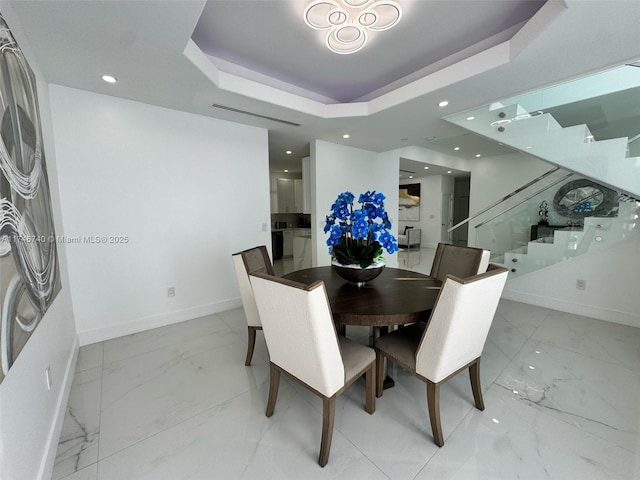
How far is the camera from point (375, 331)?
6.40 ft

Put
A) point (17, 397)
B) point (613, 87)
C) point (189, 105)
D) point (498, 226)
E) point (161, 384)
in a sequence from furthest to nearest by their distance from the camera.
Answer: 1. point (498, 226)
2. point (189, 105)
3. point (613, 87)
4. point (161, 384)
5. point (17, 397)

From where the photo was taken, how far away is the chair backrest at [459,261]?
213 centimetres

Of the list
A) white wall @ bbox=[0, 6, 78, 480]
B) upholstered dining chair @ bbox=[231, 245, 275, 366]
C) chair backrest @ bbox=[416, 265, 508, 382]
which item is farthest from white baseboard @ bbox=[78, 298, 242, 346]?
chair backrest @ bbox=[416, 265, 508, 382]

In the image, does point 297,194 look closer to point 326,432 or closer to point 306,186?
point 306,186

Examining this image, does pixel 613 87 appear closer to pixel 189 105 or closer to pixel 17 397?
pixel 189 105

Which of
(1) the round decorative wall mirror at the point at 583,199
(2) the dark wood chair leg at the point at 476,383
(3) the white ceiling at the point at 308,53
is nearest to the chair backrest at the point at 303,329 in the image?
(2) the dark wood chair leg at the point at 476,383

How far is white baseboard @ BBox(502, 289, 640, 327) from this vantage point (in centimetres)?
276

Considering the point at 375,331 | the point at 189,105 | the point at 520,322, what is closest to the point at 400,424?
the point at 375,331

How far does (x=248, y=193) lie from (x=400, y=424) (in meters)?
2.87

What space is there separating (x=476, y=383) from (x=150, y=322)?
9.92 ft

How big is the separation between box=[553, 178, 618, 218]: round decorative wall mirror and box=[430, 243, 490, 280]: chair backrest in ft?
6.76

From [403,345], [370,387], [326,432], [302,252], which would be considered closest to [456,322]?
[403,345]

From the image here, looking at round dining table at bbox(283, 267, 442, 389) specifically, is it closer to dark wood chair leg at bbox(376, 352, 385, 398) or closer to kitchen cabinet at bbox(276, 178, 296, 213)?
dark wood chair leg at bbox(376, 352, 385, 398)

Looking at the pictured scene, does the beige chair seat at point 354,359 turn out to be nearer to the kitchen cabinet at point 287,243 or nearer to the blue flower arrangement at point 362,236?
the blue flower arrangement at point 362,236
